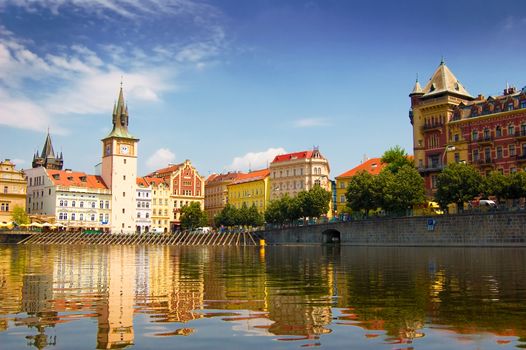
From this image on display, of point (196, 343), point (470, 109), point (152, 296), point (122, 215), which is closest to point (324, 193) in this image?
point (470, 109)

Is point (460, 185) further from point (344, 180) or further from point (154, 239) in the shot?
point (154, 239)

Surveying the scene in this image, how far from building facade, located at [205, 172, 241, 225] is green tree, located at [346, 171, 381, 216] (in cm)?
8384

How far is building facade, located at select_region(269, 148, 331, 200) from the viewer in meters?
145

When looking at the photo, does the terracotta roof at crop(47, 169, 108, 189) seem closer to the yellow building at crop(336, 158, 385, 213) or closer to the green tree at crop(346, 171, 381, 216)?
the yellow building at crop(336, 158, 385, 213)

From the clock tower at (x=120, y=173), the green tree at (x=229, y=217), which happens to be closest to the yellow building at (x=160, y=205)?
the clock tower at (x=120, y=173)

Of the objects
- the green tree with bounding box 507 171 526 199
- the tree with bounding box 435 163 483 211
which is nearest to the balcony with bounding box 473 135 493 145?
the tree with bounding box 435 163 483 211

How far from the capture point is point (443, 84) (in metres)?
97.1

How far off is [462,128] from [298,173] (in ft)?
193

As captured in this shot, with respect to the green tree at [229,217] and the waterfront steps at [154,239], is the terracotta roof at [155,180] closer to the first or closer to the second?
the green tree at [229,217]

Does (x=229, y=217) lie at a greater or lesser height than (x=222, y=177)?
lesser

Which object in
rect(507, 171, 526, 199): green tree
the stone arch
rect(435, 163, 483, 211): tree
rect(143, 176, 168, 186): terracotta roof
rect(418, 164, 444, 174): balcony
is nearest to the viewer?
rect(507, 171, 526, 199): green tree

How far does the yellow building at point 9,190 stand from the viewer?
5074 inches

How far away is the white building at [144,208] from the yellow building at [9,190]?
33426 mm

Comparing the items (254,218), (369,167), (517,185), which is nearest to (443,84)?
(517,185)
